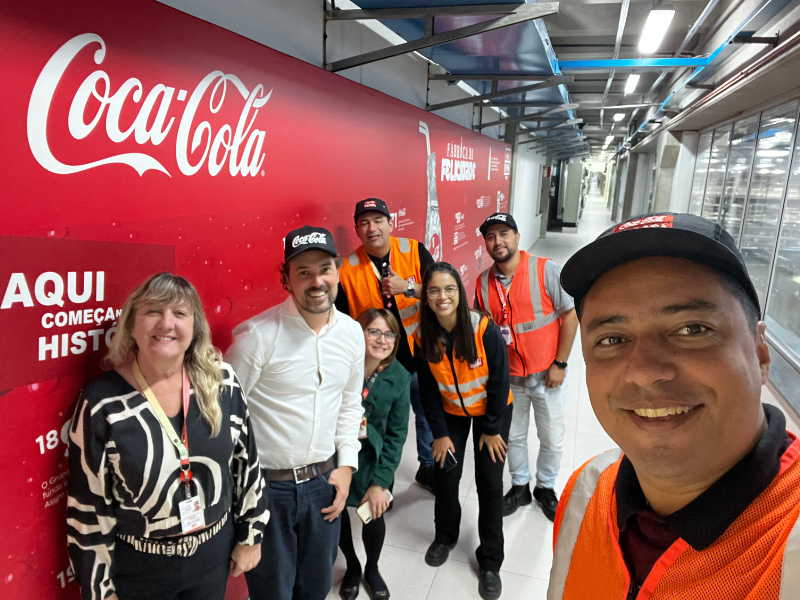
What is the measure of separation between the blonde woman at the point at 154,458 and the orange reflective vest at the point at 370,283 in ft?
4.61

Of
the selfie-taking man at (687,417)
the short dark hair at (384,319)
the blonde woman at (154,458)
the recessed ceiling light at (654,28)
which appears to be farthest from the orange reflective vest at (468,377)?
the recessed ceiling light at (654,28)

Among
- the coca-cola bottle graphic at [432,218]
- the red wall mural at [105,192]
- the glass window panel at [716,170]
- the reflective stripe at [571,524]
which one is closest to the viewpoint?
the reflective stripe at [571,524]

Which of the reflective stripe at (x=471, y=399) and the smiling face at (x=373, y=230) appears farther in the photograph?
the smiling face at (x=373, y=230)

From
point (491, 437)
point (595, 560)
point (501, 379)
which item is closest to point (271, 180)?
point (501, 379)

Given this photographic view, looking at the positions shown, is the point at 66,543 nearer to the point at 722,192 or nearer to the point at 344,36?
the point at 344,36

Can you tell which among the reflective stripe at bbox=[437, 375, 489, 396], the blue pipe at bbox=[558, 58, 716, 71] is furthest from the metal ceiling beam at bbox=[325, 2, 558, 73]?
the blue pipe at bbox=[558, 58, 716, 71]

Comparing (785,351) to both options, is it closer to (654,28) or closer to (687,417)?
(654,28)

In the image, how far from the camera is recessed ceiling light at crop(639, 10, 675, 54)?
11.5 ft

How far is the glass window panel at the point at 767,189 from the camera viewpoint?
17.0 ft

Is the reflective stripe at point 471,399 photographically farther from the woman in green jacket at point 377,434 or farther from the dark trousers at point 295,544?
the dark trousers at point 295,544

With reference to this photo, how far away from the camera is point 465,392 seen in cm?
252

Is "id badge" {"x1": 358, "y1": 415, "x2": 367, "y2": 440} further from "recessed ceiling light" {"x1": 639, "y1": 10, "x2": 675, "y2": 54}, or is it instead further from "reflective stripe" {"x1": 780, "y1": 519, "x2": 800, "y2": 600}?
"recessed ceiling light" {"x1": 639, "y1": 10, "x2": 675, "y2": 54}

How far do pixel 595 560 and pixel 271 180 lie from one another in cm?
203

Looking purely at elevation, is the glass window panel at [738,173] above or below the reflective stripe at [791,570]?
above
